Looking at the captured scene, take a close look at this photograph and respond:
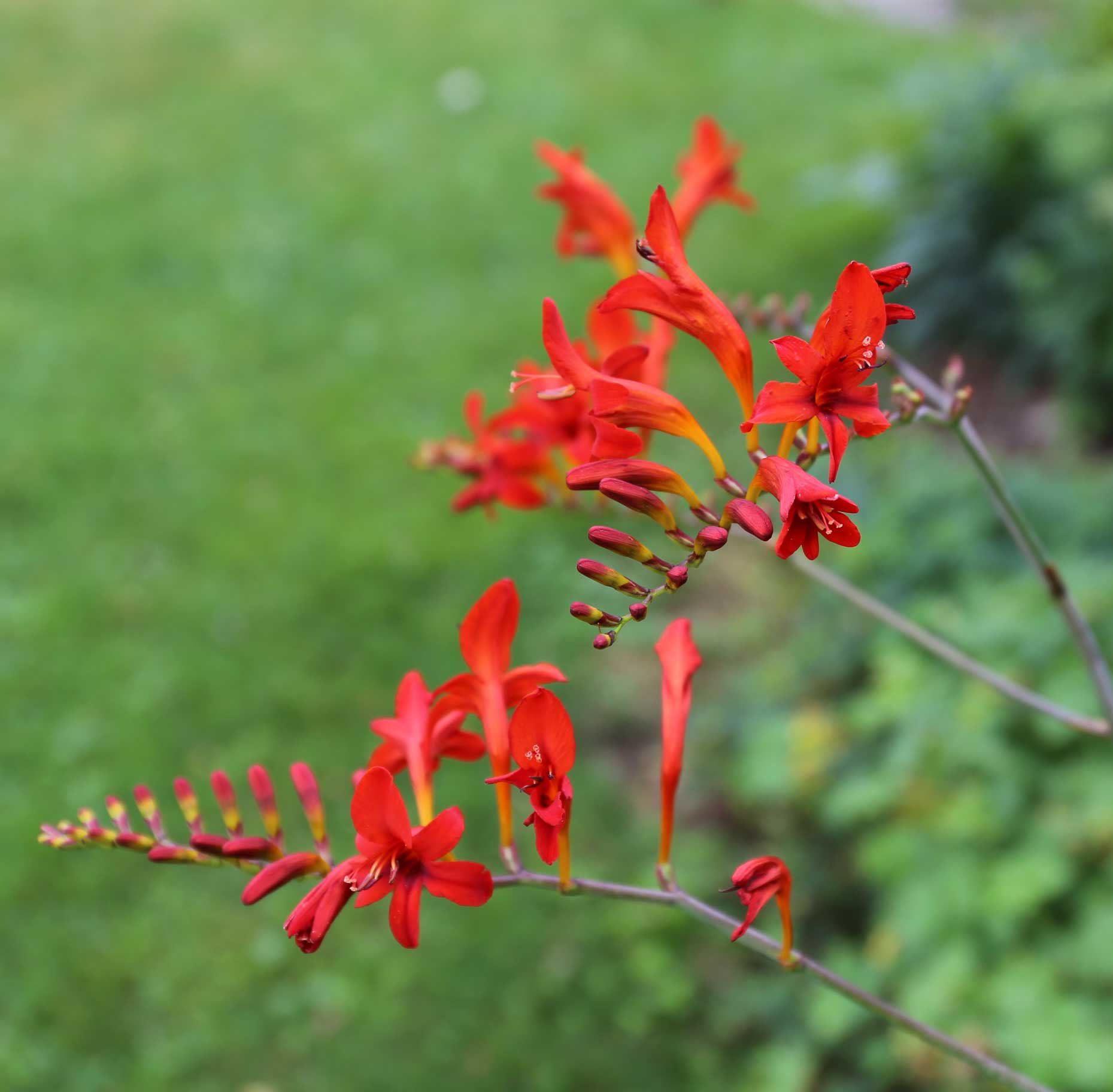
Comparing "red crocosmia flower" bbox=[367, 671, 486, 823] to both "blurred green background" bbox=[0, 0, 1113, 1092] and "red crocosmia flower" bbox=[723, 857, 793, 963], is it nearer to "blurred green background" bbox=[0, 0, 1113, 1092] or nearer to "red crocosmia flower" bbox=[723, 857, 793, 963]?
"red crocosmia flower" bbox=[723, 857, 793, 963]

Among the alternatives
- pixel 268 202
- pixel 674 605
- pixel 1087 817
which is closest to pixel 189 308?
pixel 268 202

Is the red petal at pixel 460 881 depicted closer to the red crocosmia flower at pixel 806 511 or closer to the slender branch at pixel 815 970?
the slender branch at pixel 815 970

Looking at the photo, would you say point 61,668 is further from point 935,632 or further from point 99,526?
point 935,632

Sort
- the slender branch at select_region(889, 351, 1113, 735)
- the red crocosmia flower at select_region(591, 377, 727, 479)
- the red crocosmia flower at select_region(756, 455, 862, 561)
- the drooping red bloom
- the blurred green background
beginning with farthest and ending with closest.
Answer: the blurred green background → the drooping red bloom → the slender branch at select_region(889, 351, 1113, 735) → the red crocosmia flower at select_region(591, 377, 727, 479) → the red crocosmia flower at select_region(756, 455, 862, 561)

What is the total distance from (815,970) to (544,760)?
364mm

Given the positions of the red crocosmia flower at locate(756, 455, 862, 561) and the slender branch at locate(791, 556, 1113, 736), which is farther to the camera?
the slender branch at locate(791, 556, 1113, 736)

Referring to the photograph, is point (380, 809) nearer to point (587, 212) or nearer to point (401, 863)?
point (401, 863)

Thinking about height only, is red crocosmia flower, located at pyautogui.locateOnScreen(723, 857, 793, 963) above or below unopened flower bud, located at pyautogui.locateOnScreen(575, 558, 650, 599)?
below

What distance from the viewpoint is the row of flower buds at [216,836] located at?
109 cm

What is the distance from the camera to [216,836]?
117cm

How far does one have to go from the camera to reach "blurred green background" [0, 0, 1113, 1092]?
324 centimetres

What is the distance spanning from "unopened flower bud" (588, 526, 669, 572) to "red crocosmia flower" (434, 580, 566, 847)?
168 mm

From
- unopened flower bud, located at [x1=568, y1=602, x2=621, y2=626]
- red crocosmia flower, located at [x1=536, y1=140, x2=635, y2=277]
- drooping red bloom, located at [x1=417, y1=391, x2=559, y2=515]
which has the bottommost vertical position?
unopened flower bud, located at [x1=568, y1=602, x2=621, y2=626]

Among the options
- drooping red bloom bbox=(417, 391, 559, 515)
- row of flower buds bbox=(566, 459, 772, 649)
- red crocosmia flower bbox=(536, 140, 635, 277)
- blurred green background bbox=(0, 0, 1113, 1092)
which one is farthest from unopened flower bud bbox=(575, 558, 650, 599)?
blurred green background bbox=(0, 0, 1113, 1092)
